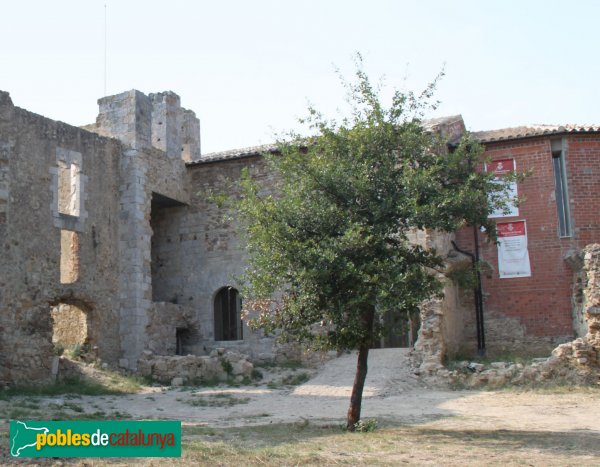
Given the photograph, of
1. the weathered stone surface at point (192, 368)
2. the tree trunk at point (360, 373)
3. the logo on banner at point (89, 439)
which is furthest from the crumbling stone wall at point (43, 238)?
the logo on banner at point (89, 439)

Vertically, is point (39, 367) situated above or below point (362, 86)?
below

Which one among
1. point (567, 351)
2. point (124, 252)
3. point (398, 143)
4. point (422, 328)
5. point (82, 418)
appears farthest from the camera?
point (124, 252)

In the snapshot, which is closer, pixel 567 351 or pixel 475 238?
pixel 567 351

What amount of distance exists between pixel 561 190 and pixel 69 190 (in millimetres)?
14997

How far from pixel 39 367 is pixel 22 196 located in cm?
438

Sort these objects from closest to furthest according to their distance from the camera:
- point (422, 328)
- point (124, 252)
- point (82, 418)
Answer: point (82, 418) < point (422, 328) < point (124, 252)

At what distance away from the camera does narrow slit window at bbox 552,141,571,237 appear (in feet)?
78.1

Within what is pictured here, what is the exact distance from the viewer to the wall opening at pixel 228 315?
25672 millimetres

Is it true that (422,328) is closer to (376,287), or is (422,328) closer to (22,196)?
(376,287)

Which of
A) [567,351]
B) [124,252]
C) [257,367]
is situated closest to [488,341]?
[567,351]

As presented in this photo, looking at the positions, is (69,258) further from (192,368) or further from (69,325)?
(192,368)

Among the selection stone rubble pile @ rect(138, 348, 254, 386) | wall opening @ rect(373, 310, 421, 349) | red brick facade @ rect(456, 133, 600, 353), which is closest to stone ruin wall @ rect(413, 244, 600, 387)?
wall opening @ rect(373, 310, 421, 349)

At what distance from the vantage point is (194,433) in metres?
12.1

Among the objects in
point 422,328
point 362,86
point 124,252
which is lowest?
point 422,328
